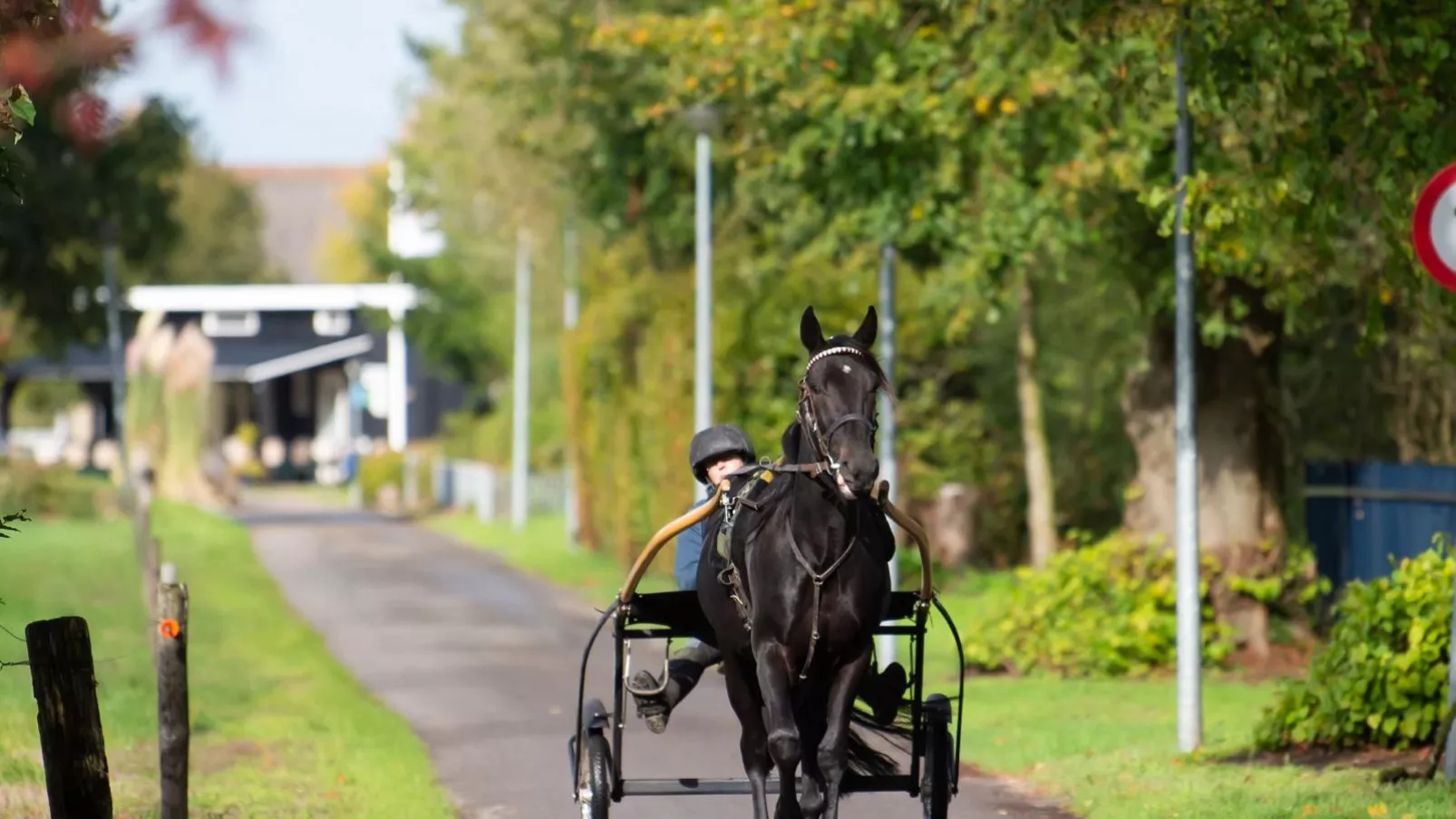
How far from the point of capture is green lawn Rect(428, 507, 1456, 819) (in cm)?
1152

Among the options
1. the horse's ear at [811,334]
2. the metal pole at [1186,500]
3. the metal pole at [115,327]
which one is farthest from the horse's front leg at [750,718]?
the metal pole at [115,327]

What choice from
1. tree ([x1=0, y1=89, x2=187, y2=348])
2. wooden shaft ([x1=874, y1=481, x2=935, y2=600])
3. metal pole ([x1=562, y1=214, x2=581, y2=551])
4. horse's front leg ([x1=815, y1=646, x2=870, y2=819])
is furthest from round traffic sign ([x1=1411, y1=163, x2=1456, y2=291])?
tree ([x1=0, y1=89, x2=187, y2=348])

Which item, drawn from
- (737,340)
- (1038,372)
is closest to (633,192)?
(737,340)

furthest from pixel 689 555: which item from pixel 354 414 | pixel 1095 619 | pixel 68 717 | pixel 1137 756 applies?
pixel 354 414

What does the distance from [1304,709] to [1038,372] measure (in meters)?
17.8

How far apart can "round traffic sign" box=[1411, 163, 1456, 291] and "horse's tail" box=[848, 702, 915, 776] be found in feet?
10.2

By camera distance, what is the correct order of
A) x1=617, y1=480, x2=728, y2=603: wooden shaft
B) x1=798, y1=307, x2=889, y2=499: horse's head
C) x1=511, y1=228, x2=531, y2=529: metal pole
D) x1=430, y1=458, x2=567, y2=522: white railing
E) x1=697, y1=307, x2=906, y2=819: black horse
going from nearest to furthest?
x1=798, y1=307, x2=889, y2=499: horse's head
x1=697, y1=307, x2=906, y2=819: black horse
x1=617, y1=480, x2=728, y2=603: wooden shaft
x1=511, y1=228, x2=531, y2=529: metal pole
x1=430, y1=458, x2=567, y2=522: white railing

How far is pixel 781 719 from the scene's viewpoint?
29.8 ft

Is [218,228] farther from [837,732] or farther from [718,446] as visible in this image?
[837,732]

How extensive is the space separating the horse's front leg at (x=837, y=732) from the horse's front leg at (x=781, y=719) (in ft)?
0.38

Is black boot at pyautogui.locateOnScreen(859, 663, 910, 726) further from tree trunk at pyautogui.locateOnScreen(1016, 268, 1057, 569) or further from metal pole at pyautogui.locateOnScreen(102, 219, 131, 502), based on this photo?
metal pole at pyautogui.locateOnScreen(102, 219, 131, 502)

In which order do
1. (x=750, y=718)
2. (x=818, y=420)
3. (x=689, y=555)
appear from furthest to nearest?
(x=689, y=555)
(x=750, y=718)
(x=818, y=420)

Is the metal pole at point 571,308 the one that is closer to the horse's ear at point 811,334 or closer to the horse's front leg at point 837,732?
the horse's ear at point 811,334

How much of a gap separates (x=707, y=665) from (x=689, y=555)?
0.53 meters
